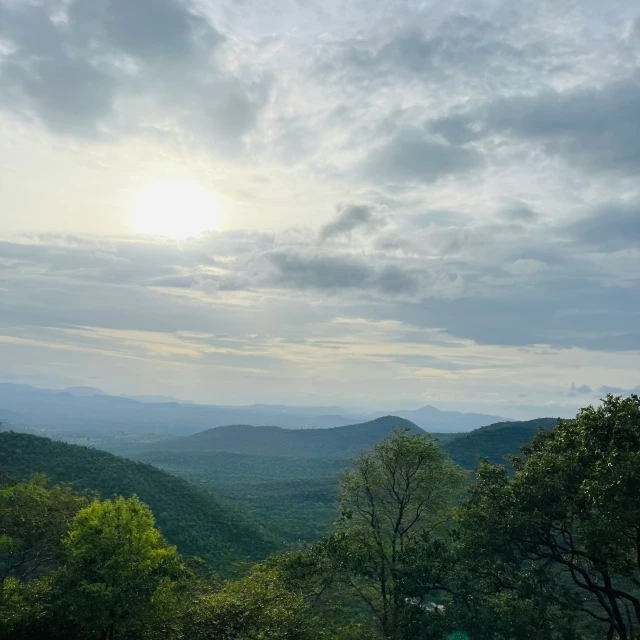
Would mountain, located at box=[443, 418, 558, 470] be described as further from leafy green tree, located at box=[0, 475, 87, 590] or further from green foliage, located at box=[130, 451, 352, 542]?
leafy green tree, located at box=[0, 475, 87, 590]

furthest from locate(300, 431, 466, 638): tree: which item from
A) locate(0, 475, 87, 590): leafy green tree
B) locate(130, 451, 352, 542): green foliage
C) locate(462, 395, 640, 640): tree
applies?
locate(0, 475, 87, 590): leafy green tree

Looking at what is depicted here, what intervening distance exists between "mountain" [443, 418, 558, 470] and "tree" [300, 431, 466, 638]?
97.9 metres

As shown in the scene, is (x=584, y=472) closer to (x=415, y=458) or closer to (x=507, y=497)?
(x=507, y=497)

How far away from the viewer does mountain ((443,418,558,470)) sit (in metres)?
127

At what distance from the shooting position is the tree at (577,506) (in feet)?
53.3

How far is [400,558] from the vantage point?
2723 centimetres

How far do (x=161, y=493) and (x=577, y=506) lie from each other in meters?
67.8

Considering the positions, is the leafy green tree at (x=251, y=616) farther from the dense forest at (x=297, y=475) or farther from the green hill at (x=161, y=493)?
the green hill at (x=161, y=493)

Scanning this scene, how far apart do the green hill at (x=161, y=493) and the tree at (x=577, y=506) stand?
40533 mm

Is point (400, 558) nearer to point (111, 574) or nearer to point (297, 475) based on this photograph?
point (111, 574)

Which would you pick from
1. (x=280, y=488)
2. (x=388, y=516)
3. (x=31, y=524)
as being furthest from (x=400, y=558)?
(x=280, y=488)

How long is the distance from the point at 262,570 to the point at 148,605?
8.48 m

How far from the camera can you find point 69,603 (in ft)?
68.1

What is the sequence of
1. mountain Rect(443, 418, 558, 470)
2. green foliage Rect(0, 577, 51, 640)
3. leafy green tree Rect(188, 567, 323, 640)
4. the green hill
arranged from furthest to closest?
1. mountain Rect(443, 418, 558, 470)
2. the green hill
3. leafy green tree Rect(188, 567, 323, 640)
4. green foliage Rect(0, 577, 51, 640)
